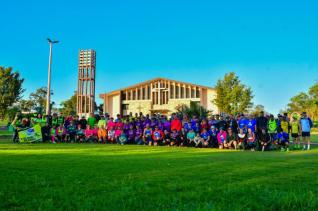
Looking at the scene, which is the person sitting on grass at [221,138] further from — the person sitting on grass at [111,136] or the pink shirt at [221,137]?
the person sitting on grass at [111,136]

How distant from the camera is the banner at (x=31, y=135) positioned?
19616 millimetres

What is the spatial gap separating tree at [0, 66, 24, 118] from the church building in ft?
54.3

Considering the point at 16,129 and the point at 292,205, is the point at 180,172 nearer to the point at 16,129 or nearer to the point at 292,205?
the point at 292,205

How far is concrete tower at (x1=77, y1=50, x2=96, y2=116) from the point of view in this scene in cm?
5428

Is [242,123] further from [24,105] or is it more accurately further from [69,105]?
[69,105]

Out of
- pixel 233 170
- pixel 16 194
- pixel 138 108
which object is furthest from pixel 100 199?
pixel 138 108

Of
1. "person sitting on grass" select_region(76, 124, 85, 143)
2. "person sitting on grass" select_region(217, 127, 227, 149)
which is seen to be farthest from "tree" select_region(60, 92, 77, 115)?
"person sitting on grass" select_region(217, 127, 227, 149)

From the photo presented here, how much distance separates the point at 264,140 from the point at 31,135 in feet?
44.4

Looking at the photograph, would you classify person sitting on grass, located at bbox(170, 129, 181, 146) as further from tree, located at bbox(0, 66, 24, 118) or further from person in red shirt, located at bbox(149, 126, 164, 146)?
tree, located at bbox(0, 66, 24, 118)

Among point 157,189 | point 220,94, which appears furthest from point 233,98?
point 157,189

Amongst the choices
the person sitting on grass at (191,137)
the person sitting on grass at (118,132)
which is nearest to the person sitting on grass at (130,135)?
the person sitting on grass at (118,132)

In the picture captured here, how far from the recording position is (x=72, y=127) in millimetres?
21156

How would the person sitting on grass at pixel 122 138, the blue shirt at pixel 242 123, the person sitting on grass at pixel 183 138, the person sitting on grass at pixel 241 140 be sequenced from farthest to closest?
1. the person sitting on grass at pixel 122 138
2. the person sitting on grass at pixel 183 138
3. the blue shirt at pixel 242 123
4. the person sitting on grass at pixel 241 140

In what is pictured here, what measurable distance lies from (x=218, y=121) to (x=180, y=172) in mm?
11803
